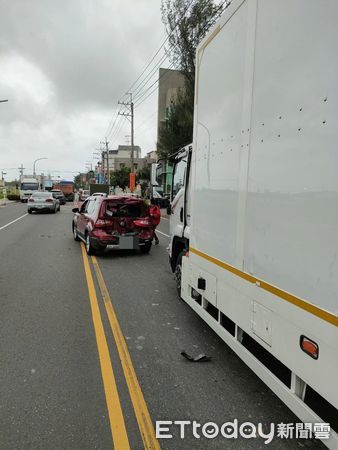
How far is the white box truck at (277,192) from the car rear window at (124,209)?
6229mm

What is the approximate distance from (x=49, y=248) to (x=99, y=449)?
9590 millimetres

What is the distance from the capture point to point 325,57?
208cm

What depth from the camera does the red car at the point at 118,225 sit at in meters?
9.82

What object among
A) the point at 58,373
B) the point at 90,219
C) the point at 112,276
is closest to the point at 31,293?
the point at 112,276

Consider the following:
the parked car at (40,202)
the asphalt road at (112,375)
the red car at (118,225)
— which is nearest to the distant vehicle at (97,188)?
the parked car at (40,202)

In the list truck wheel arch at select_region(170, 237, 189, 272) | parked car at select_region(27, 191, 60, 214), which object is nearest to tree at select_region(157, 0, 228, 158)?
parked car at select_region(27, 191, 60, 214)

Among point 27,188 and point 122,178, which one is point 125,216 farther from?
point 122,178

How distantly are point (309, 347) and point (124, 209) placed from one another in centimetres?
825

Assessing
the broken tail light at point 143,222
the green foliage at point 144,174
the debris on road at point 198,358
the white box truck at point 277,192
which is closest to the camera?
the white box truck at point 277,192

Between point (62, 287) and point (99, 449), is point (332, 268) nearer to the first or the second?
point (99, 449)

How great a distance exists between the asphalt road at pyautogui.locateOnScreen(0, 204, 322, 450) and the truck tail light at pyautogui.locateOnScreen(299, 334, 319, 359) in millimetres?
969

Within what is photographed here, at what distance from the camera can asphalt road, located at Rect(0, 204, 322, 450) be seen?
2807mm

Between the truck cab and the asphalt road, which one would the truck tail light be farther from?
the truck cab

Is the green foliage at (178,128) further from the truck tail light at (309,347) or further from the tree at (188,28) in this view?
the truck tail light at (309,347)
